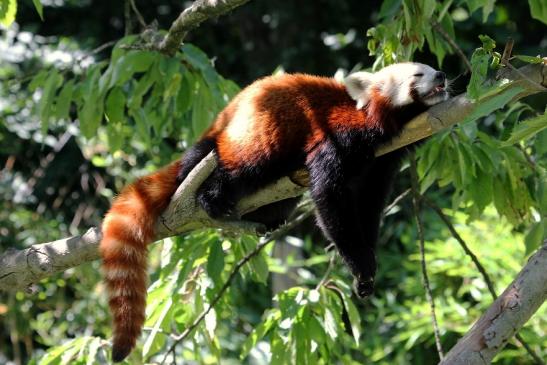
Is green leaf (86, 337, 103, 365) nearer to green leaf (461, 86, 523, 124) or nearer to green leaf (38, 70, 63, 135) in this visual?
green leaf (38, 70, 63, 135)

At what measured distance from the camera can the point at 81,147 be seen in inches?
297

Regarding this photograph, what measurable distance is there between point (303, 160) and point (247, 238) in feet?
2.53

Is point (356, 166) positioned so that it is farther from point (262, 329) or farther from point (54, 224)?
point (54, 224)

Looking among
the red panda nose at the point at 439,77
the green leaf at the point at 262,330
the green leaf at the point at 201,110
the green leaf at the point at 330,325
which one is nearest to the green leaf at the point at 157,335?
the green leaf at the point at 262,330

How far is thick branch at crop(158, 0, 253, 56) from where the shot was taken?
11.9 ft

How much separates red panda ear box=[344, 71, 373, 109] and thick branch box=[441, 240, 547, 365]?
136 centimetres

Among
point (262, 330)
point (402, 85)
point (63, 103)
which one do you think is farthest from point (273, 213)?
point (63, 103)

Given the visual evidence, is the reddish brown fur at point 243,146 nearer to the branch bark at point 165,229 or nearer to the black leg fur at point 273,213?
the branch bark at point 165,229

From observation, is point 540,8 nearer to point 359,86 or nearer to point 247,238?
point 359,86

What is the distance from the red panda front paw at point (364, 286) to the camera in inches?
154

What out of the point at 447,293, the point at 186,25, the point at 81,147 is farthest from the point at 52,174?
the point at 186,25

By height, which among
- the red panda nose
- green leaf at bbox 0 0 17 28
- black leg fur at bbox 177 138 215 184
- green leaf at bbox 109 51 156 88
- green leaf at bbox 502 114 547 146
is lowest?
black leg fur at bbox 177 138 215 184

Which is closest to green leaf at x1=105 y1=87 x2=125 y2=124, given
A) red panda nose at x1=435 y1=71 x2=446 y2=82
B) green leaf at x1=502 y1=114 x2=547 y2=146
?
red panda nose at x1=435 y1=71 x2=446 y2=82

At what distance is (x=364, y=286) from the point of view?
12.9 ft
